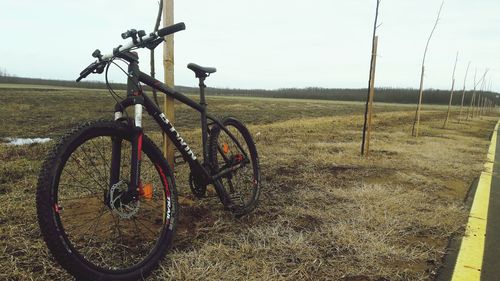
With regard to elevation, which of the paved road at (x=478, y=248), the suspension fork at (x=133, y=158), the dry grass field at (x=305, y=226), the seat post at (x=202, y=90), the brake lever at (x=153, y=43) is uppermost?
the brake lever at (x=153, y=43)

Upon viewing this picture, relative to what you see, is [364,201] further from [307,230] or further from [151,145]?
[151,145]

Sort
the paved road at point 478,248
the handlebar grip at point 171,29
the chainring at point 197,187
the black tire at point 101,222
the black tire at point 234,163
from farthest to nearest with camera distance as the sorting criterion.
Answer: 1. the black tire at point 234,163
2. the chainring at point 197,187
3. the paved road at point 478,248
4. the handlebar grip at point 171,29
5. the black tire at point 101,222

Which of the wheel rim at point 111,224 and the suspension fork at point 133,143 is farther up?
the suspension fork at point 133,143

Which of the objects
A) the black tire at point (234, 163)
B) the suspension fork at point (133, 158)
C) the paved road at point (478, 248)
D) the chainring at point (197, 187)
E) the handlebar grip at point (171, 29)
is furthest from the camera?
the black tire at point (234, 163)

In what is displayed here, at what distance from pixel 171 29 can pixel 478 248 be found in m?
3.20

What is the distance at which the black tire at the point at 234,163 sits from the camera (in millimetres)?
3645

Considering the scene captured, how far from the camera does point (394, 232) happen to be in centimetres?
346

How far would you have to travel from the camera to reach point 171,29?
8.54 feet

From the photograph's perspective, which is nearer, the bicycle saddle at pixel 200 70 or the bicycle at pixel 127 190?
the bicycle at pixel 127 190

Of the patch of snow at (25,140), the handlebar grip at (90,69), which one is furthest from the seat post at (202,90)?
the patch of snow at (25,140)

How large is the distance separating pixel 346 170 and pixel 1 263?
16.6ft

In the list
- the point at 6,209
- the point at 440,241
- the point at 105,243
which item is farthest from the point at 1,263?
the point at 440,241

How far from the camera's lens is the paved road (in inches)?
108

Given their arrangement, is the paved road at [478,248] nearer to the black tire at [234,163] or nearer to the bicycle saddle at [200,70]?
the black tire at [234,163]
